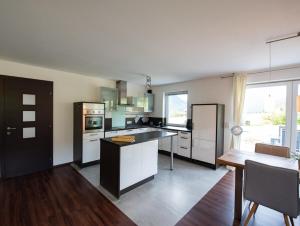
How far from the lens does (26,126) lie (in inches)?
129

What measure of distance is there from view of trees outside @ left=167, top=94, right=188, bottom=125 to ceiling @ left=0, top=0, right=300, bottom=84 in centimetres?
213

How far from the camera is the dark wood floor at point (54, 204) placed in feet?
6.55

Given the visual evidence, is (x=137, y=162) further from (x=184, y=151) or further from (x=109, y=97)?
(x=109, y=97)

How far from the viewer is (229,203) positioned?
2441 millimetres

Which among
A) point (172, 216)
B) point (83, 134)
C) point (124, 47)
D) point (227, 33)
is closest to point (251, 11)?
point (227, 33)

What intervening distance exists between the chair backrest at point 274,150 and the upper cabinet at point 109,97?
367 centimetres

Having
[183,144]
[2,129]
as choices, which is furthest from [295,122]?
[2,129]

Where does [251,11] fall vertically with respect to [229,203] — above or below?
above

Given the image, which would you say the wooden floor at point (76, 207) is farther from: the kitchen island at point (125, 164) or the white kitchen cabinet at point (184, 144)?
the white kitchen cabinet at point (184, 144)


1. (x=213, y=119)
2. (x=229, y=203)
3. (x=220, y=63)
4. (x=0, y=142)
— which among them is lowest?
(x=229, y=203)

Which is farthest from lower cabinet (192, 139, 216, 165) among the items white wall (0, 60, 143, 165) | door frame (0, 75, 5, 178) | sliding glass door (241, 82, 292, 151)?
door frame (0, 75, 5, 178)

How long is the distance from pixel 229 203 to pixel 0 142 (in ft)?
14.3

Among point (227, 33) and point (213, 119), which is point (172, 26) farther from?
point (213, 119)

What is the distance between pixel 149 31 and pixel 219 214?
2.66m
